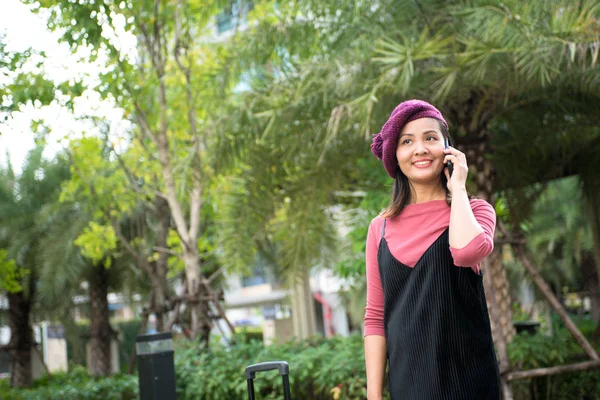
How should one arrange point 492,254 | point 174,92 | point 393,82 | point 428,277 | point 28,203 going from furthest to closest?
point 28,203 < point 174,92 < point 492,254 < point 393,82 < point 428,277

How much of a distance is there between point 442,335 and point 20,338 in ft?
49.7

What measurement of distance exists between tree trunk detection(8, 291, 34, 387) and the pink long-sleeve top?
14.4m

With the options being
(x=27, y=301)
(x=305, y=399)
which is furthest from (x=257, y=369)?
(x=27, y=301)

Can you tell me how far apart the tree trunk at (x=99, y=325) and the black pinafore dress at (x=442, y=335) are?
1420cm

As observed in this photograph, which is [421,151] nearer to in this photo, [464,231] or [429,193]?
[429,193]

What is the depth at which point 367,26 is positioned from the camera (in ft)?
22.9

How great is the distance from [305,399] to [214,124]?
107 inches

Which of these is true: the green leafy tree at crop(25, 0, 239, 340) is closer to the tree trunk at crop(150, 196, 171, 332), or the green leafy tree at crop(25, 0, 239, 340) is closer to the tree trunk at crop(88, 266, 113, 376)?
the tree trunk at crop(150, 196, 171, 332)

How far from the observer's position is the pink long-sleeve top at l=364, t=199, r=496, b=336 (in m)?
2.00

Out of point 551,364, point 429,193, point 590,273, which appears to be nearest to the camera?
point 429,193

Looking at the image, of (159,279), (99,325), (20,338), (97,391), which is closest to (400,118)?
(97,391)

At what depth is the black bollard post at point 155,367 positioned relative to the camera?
225 inches

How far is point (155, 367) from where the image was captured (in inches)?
226

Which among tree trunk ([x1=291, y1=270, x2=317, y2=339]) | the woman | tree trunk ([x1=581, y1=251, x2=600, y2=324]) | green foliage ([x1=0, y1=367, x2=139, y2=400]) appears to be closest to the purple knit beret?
the woman
